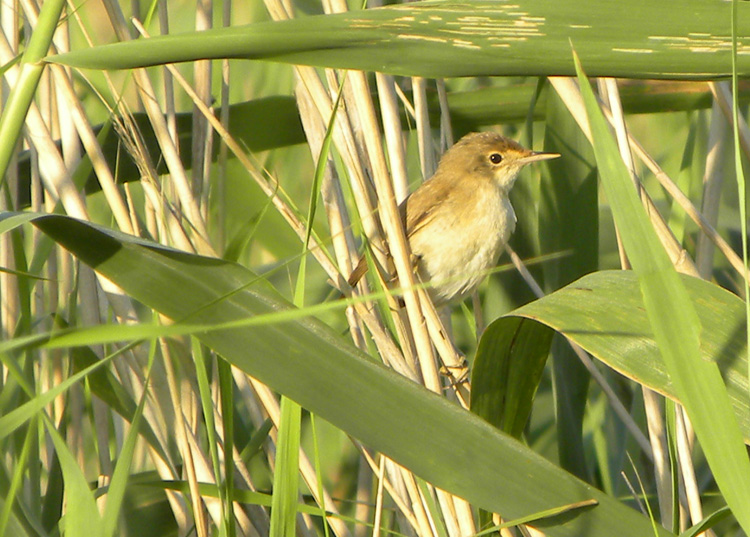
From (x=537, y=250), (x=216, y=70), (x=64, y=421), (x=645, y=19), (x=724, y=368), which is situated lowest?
(x=64, y=421)

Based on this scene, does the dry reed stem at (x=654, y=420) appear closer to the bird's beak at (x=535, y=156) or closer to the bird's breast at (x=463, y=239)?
the bird's beak at (x=535, y=156)

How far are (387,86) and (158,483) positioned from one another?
900 mm

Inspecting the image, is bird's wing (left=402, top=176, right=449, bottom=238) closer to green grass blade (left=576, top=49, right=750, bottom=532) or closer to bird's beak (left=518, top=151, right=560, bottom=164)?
bird's beak (left=518, top=151, right=560, bottom=164)

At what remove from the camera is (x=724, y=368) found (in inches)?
49.6

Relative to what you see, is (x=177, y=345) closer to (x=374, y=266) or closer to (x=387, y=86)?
(x=374, y=266)

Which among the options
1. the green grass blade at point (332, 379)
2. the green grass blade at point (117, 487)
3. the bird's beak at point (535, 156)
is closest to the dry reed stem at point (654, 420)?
the bird's beak at point (535, 156)

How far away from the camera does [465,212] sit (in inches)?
112

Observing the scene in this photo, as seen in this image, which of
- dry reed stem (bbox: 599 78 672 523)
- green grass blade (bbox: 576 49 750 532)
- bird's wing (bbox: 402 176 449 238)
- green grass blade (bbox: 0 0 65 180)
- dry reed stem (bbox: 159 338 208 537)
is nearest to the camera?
green grass blade (bbox: 576 49 750 532)

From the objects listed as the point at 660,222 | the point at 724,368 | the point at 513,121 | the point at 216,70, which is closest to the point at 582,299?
the point at 724,368

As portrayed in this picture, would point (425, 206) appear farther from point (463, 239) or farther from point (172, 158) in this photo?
point (172, 158)

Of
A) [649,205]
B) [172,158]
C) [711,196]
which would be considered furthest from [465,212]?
[172,158]

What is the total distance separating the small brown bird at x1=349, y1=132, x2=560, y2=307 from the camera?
2.69m

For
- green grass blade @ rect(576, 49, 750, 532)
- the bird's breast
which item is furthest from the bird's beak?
green grass blade @ rect(576, 49, 750, 532)

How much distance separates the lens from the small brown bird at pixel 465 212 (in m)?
2.69
